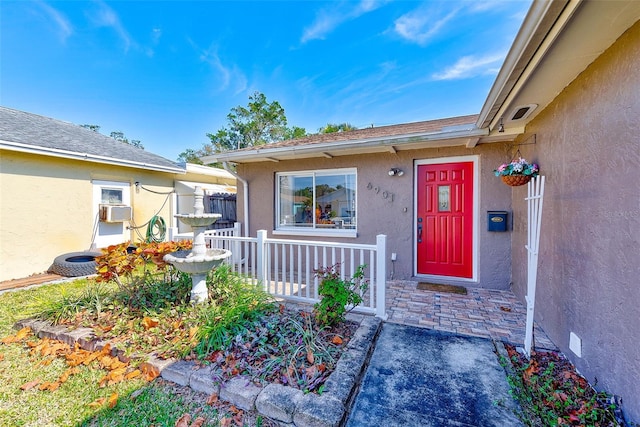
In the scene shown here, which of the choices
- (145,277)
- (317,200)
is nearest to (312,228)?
(317,200)

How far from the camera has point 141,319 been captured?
334cm

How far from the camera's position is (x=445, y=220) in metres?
5.14

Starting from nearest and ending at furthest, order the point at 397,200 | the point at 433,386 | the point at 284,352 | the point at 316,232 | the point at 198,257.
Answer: the point at 433,386
the point at 284,352
the point at 198,257
the point at 397,200
the point at 316,232

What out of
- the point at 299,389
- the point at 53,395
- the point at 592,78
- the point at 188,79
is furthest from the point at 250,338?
the point at 188,79

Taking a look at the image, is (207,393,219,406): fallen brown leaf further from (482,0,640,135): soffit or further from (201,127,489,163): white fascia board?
(201,127,489,163): white fascia board

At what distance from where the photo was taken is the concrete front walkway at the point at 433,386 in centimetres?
191

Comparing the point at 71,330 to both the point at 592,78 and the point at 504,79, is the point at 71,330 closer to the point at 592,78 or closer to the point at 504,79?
the point at 504,79

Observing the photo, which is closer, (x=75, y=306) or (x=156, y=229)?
(x=75, y=306)

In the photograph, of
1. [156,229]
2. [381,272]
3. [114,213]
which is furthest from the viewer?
[156,229]

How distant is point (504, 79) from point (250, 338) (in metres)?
3.79

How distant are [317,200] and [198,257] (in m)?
3.28

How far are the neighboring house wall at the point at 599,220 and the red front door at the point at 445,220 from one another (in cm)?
179

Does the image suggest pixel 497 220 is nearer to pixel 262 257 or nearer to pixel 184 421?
pixel 262 257

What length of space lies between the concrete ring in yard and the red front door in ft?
23.3
